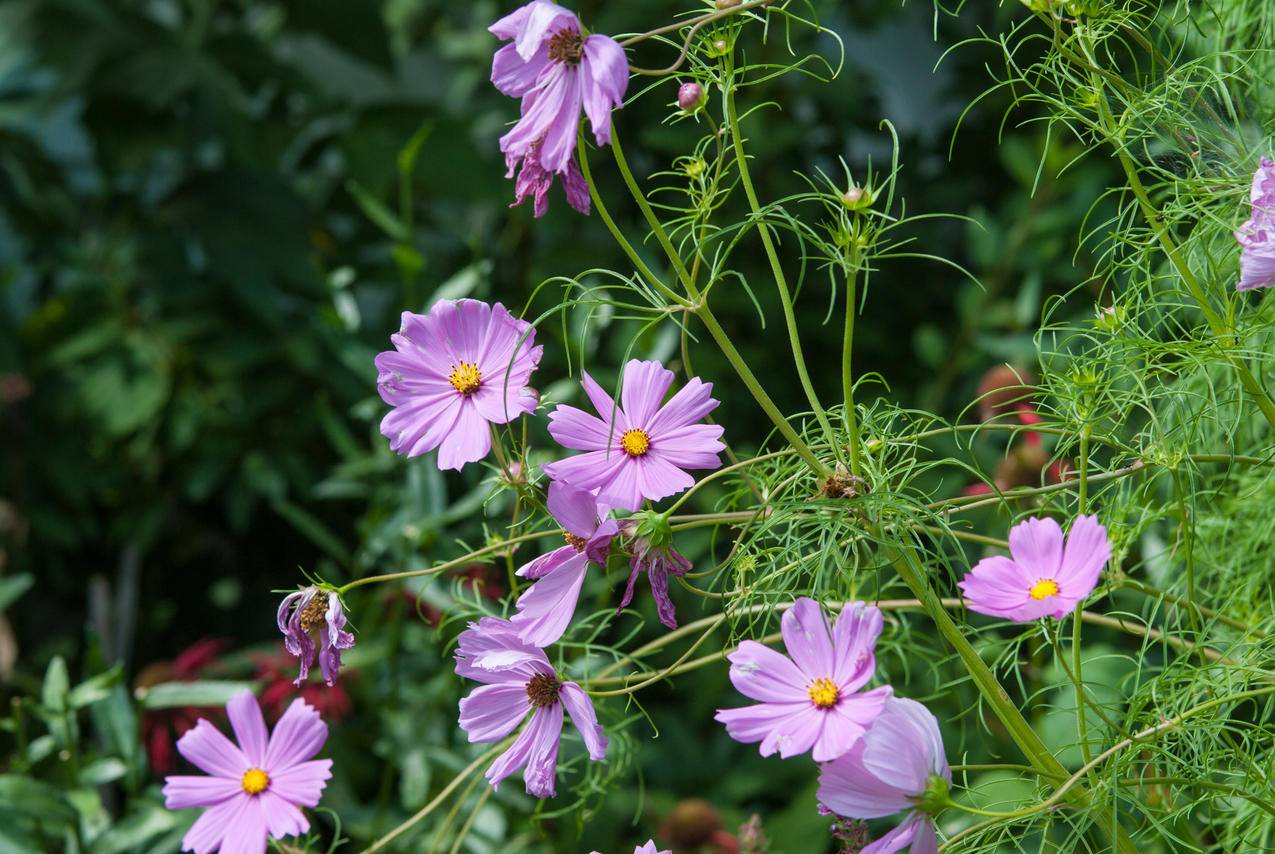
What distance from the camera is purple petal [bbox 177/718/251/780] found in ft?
1.45

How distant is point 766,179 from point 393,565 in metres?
0.65

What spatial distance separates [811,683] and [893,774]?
3 cm

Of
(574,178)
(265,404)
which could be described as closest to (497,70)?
(574,178)

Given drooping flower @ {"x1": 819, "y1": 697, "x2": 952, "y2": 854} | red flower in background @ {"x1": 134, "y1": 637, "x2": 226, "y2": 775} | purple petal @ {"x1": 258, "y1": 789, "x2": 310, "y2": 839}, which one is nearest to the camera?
drooping flower @ {"x1": 819, "y1": 697, "x2": 952, "y2": 854}

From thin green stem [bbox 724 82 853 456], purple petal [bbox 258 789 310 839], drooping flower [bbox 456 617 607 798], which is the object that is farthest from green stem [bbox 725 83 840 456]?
purple petal [bbox 258 789 310 839]

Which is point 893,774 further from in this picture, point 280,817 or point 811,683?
point 280,817

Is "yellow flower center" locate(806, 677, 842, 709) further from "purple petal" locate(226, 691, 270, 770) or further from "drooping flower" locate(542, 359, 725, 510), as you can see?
"purple petal" locate(226, 691, 270, 770)

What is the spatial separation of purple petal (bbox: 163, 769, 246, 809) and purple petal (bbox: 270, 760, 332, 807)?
15 millimetres

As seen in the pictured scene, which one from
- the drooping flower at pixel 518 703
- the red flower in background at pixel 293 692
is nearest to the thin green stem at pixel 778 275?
the drooping flower at pixel 518 703

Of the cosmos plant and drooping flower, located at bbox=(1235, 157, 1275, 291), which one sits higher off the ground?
drooping flower, located at bbox=(1235, 157, 1275, 291)

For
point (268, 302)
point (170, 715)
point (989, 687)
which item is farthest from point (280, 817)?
point (268, 302)

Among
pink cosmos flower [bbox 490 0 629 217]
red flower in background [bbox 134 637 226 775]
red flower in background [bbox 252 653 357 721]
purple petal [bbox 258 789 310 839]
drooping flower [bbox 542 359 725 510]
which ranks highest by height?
pink cosmos flower [bbox 490 0 629 217]

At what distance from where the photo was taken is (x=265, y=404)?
111 centimetres

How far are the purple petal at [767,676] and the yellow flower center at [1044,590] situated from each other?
0.07 meters
